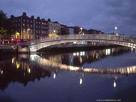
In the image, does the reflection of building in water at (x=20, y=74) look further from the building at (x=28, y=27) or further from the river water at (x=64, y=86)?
the building at (x=28, y=27)

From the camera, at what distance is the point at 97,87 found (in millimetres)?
26109

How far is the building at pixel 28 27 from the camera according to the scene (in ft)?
332

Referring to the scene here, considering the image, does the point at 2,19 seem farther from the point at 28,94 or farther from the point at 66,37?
the point at 28,94

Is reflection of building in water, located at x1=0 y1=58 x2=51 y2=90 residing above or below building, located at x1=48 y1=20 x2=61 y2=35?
below

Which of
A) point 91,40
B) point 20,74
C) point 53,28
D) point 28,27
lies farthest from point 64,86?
point 53,28

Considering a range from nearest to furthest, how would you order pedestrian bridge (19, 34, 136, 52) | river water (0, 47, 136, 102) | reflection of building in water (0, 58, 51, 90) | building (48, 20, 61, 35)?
river water (0, 47, 136, 102) < reflection of building in water (0, 58, 51, 90) < pedestrian bridge (19, 34, 136, 52) < building (48, 20, 61, 35)

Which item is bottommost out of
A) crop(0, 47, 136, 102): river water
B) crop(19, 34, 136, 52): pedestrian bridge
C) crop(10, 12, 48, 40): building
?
crop(0, 47, 136, 102): river water

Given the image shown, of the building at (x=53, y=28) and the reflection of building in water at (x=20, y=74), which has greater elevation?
the building at (x=53, y=28)

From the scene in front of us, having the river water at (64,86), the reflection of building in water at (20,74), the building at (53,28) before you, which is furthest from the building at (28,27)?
the river water at (64,86)

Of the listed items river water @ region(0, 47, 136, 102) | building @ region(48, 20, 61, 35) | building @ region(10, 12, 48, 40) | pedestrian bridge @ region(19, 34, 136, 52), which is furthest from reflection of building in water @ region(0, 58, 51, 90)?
building @ region(48, 20, 61, 35)

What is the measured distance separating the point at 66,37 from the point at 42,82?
88.0ft

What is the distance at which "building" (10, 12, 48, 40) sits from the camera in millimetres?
101150

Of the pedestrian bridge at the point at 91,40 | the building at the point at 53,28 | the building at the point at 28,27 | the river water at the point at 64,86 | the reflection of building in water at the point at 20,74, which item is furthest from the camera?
the building at the point at 53,28

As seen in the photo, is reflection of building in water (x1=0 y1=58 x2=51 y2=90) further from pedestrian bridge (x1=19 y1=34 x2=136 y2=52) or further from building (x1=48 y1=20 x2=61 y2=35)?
building (x1=48 y1=20 x2=61 y2=35)
